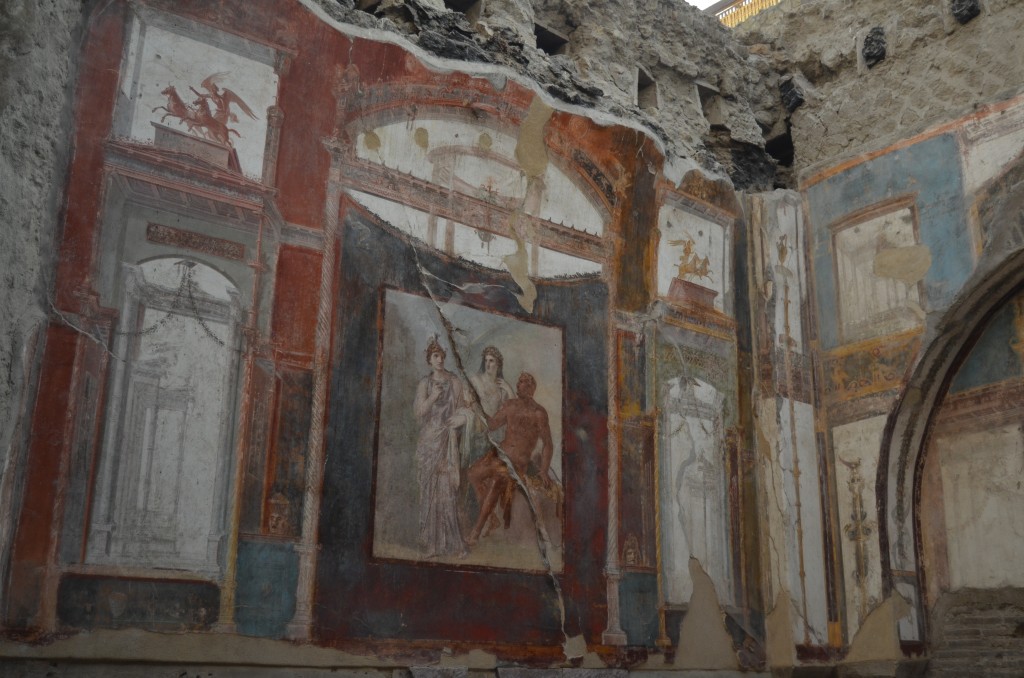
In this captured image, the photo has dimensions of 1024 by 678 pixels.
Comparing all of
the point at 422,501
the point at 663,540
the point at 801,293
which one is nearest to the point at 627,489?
the point at 663,540

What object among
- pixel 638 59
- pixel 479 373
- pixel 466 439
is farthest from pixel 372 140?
pixel 638 59

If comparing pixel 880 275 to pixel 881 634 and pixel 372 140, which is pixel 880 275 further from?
pixel 372 140

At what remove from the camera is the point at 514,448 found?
5164mm

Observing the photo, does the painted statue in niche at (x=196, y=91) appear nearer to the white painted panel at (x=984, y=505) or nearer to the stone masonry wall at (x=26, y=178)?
the stone masonry wall at (x=26, y=178)

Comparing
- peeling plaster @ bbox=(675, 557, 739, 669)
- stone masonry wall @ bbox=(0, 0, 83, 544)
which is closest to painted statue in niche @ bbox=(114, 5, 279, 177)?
stone masonry wall @ bbox=(0, 0, 83, 544)

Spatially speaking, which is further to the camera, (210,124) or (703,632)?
(703,632)

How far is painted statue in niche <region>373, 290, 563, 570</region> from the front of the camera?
15.6ft

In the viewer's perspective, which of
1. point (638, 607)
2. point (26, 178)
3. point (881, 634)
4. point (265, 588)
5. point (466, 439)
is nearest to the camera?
point (26, 178)

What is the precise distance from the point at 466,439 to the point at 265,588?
1.19m

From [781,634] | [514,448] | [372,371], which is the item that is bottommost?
[781,634]

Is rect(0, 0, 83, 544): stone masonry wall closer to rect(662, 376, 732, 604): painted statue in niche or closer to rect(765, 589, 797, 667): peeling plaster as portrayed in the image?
rect(662, 376, 732, 604): painted statue in niche

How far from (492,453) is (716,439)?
5.07ft

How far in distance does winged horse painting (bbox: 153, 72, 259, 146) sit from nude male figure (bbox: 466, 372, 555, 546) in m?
1.76

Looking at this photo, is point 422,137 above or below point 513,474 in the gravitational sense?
above
